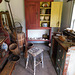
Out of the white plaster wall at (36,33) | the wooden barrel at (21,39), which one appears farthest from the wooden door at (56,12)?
the wooden barrel at (21,39)

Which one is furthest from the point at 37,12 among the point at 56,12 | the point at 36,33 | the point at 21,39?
the point at 21,39

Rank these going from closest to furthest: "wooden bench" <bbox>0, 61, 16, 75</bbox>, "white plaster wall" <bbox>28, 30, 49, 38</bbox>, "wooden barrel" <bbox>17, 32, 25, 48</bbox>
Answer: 1. "wooden bench" <bbox>0, 61, 16, 75</bbox>
2. "wooden barrel" <bbox>17, 32, 25, 48</bbox>
3. "white plaster wall" <bbox>28, 30, 49, 38</bbox>

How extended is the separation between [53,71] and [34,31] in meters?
2.12

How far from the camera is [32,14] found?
9.33 ft

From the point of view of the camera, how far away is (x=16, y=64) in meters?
2.05

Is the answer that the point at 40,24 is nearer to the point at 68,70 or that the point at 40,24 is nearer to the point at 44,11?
the point at 44,11

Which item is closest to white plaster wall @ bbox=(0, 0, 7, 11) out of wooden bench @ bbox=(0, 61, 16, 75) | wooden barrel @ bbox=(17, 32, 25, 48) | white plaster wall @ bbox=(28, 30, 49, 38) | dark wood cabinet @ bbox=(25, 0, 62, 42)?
dark wood cabinet @ bbox=(25, 0, 62, 42)

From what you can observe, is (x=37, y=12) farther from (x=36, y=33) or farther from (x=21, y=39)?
(x=21, y=39)

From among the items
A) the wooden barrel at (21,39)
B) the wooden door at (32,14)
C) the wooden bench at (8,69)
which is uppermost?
the wooden door at (32,14)

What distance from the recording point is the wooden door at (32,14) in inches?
108

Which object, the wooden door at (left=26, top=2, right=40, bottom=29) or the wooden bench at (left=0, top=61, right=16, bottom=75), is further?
the wooden door at (left=26, top=2, right=40, bottom=29)

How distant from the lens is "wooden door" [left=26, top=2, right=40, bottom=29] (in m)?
2.74

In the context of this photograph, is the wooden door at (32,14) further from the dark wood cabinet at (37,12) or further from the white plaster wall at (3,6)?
the white plaster wall at (3,6)

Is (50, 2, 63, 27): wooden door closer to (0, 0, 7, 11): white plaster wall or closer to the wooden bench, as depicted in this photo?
(0, 0, 7, 11): white plaster wall
